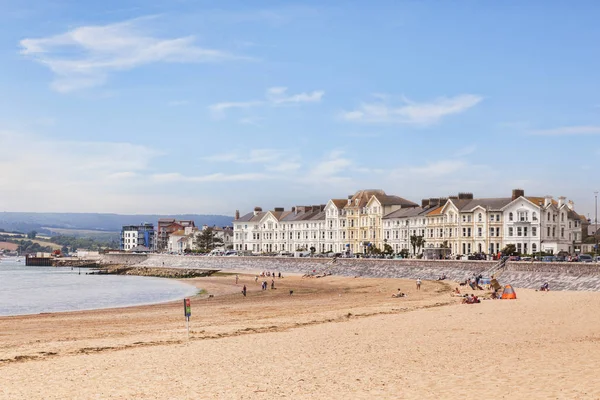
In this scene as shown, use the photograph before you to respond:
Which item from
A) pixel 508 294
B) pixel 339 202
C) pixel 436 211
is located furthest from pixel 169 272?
pixel 508 294

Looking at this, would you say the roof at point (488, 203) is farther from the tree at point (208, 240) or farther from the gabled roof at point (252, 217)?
the tree at point (208, 240)

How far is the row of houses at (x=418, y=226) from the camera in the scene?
90.0 metres

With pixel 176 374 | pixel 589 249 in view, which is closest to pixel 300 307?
pixel 176 374

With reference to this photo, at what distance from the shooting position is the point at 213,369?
21219 mm

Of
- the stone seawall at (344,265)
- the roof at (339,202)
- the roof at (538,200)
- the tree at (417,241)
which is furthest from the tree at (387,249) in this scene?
the roof at (538,200)

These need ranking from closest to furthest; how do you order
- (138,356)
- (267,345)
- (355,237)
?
(138,356) → (267,345) → (355,237)

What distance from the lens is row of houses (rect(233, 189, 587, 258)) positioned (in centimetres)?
9000

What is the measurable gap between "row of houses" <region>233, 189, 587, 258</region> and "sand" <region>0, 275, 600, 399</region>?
48.2 m

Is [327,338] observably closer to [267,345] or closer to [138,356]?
[267,345]

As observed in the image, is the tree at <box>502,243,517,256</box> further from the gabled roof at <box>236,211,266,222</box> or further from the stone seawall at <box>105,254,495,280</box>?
the gabled roof at <box>236,211,266,222</box>

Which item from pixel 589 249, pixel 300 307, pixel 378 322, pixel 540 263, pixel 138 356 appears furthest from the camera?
pixel 589 249

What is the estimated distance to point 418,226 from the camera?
4277 inches

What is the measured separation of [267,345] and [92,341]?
755cm

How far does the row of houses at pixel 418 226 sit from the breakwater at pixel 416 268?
9.05 m
